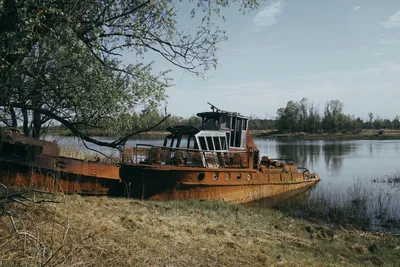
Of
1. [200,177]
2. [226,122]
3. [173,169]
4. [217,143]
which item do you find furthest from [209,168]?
[226,122]

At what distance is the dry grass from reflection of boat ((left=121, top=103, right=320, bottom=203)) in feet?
5.17

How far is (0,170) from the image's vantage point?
9.93m

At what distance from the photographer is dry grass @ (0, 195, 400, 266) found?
4.61m

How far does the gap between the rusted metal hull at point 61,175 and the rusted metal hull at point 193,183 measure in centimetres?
85

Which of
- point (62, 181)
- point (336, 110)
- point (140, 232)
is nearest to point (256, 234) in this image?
point (140, 232)

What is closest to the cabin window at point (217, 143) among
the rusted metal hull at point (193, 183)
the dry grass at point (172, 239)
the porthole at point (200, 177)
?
the rusted metal hull at point (193, 183)

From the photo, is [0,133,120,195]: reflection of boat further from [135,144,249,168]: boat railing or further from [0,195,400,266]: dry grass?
[135,144,249,168]: boat railing

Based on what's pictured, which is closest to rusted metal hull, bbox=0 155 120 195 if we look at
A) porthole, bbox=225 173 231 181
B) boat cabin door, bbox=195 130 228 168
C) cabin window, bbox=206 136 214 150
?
boat cabin door, bbox=195 130 228 168

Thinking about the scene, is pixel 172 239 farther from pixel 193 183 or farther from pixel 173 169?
pixel 193 183

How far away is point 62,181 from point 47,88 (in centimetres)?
530

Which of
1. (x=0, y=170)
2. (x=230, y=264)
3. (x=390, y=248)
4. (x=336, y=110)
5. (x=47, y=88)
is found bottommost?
(x=390, y=248)

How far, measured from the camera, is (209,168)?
13000 mm

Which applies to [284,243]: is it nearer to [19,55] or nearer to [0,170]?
[19,55]

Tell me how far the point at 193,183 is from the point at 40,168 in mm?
5241
